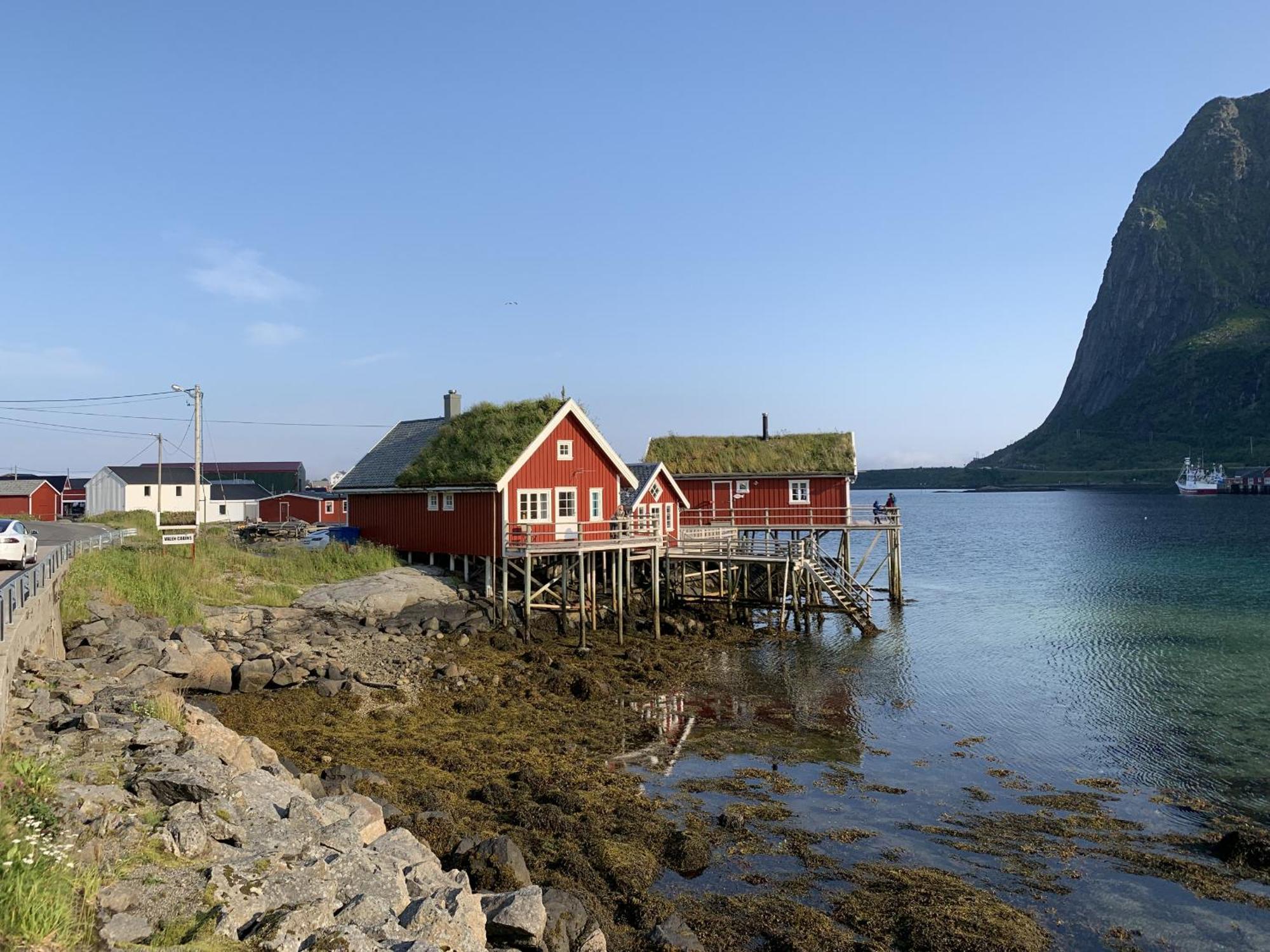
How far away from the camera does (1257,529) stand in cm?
7894

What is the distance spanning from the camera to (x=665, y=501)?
39.6 metres

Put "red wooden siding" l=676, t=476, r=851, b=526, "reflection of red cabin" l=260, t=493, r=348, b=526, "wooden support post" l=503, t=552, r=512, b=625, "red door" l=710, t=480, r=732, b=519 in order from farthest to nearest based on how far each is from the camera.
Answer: "reflection of red cabin" l=260, t=493, r=348, b=526 < "red door" l=710, t=480, r=732, b=519 < "red wooden siding" l=676, t=476, r=851, b=526 < "wooden support post" l=503, t=552, r=512, b=625

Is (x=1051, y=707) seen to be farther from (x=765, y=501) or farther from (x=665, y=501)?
(x=765, y=501)

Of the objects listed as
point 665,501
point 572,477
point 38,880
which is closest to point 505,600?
point 572,477

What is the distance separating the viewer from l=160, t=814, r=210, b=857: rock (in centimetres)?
798

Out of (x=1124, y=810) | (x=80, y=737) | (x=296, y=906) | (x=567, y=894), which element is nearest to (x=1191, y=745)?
(x=1124, y=810)

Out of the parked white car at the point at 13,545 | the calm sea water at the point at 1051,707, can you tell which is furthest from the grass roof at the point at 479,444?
the parked white car at the point at 13,545

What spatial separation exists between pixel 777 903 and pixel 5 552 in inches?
791

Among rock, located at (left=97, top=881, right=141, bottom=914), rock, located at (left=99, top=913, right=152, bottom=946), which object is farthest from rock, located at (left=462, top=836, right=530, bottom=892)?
rock, located at (left=99, top=913, right=152, bottom=946)

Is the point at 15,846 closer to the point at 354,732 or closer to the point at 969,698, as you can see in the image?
the point at 354,732

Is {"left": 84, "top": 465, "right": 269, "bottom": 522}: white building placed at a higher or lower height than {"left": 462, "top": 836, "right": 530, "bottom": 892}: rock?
higher

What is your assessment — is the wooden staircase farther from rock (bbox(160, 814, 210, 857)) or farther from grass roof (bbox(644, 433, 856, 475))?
rock (bbox(160, 814, 210, 857))

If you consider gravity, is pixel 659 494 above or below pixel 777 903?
above

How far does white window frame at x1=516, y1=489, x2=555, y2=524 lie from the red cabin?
13.2 m
